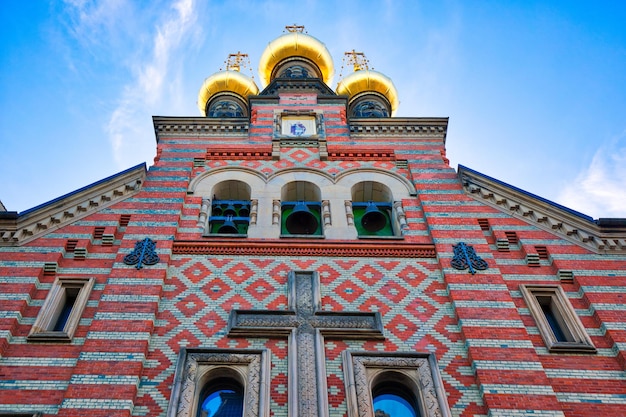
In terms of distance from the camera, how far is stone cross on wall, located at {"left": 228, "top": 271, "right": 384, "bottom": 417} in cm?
855

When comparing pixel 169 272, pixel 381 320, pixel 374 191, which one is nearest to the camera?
pixel 381 320

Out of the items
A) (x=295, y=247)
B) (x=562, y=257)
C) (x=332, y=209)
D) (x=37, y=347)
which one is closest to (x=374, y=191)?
(x=332, y=209)

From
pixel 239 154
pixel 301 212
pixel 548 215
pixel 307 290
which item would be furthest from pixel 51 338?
pixel 548 215

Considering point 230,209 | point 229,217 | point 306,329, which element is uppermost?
point 230,209

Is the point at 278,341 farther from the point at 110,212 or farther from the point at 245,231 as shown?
the point at 110,212

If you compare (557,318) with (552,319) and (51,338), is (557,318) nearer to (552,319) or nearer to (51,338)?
(552,319)

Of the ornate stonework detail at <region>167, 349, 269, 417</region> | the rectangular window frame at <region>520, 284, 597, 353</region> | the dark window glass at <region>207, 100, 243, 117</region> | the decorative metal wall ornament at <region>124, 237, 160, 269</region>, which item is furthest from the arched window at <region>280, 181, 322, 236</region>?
the dark window glass at <region>207, 100, 243, 117</region>

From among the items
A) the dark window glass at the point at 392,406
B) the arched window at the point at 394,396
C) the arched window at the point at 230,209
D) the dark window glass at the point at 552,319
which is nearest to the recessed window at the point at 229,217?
the arched window at the point at 230,209

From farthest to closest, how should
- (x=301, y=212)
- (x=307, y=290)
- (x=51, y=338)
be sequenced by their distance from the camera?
(x=301, y=212), (x=307, y=290), (x=51, y=338)

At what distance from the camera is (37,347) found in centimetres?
905

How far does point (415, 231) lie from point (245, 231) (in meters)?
3.49

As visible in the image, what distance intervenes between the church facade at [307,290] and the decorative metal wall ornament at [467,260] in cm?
3

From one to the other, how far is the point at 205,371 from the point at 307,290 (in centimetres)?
236

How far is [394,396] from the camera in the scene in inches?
349
